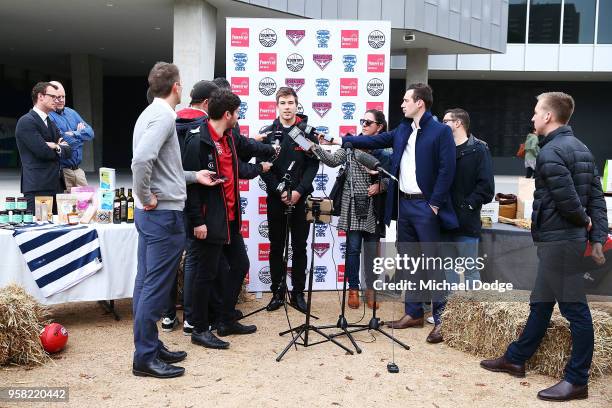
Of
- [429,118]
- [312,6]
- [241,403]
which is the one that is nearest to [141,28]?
[312,6]

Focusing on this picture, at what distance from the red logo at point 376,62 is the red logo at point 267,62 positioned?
0.94m

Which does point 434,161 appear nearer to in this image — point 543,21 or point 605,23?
point 543,21

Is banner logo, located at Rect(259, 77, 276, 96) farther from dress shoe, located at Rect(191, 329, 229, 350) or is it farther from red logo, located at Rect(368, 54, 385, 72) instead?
dress shoe, located at Rect(191, 329, 229, 350)

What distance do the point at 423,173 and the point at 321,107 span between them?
1593 millimetres

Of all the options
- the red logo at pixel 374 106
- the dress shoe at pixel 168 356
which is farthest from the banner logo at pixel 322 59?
the dress shoe at pixel 168 356

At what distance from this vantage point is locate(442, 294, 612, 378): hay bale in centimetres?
361

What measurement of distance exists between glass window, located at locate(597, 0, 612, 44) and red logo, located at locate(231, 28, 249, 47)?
804 inches

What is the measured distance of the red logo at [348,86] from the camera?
558cm

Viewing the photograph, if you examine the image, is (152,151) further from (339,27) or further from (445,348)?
(339,27)

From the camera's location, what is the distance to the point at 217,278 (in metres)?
4.43

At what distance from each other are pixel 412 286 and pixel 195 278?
1498 millimetres

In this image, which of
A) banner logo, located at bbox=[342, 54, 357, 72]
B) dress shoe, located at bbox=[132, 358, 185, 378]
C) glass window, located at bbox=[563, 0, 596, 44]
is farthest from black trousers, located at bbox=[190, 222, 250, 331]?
glass window, located at bbox=[563, 0, 596, 44]

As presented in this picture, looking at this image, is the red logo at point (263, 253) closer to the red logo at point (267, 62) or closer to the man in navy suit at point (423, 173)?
the man in navy suit at point (423, 173)

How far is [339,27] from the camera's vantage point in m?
5.54
